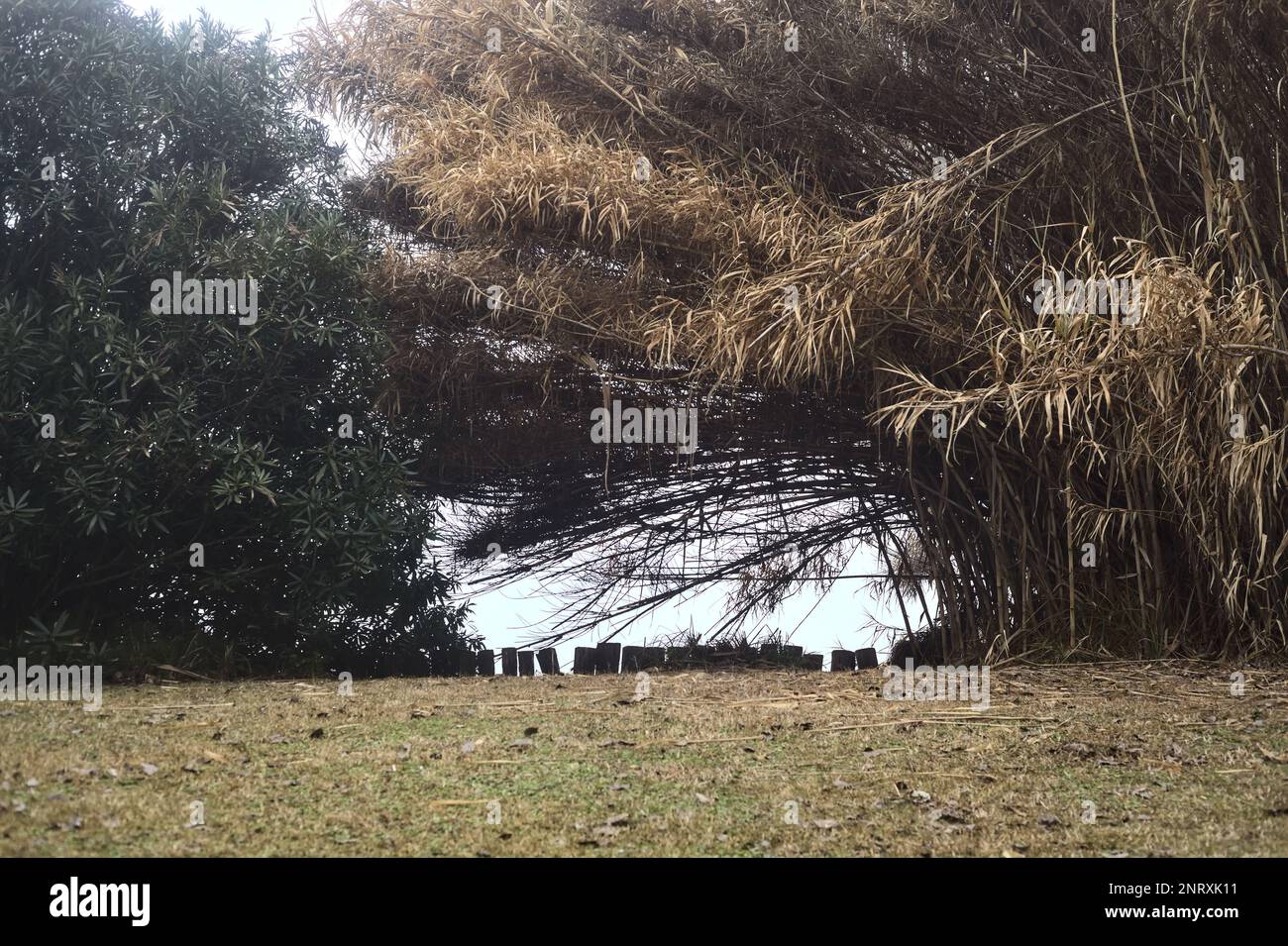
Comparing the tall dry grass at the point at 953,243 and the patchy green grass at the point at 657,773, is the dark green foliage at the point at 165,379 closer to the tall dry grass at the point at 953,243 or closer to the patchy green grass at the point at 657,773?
the tall dry grass at the point at 953,243

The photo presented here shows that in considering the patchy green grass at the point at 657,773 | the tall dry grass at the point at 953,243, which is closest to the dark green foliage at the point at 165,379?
the tall dry grass at the point at 953,243

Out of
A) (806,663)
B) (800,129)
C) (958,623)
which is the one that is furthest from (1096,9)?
(806,663)

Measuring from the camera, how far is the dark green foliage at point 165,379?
6148mm

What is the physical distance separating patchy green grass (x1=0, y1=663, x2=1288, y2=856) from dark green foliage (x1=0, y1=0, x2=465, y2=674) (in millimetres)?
1063

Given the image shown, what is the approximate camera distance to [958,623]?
725cm

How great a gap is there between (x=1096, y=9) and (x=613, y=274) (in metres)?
2.90

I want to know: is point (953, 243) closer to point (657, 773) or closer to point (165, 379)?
point (657, 773)

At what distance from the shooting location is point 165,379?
20.8 ft

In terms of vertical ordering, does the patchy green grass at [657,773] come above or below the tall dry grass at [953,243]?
below

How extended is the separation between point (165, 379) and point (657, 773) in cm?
379

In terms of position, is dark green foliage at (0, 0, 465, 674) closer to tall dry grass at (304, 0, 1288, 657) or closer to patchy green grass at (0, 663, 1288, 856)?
tall dry grass at (304, 0, 1288, 657)

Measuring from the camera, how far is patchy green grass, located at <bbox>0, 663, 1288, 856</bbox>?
3.17 meters

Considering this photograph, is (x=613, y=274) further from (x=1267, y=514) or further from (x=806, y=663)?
(x=1267, y=514)

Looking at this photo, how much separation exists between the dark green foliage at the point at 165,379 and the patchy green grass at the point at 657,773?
1.06m
